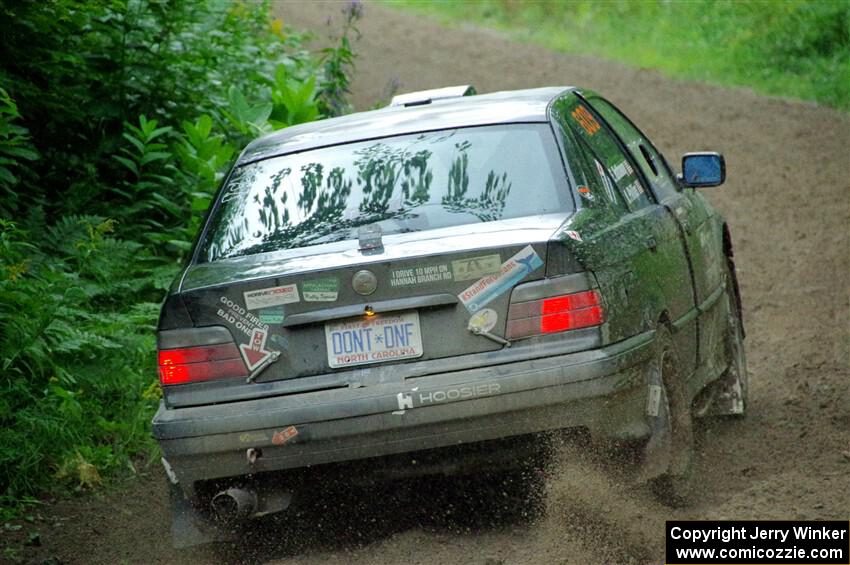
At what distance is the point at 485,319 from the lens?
14.9ft

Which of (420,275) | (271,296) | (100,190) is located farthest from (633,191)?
(100,190)

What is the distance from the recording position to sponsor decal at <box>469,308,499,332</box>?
4.55 metres

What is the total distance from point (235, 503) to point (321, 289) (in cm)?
83

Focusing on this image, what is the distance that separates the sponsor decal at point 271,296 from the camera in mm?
4617

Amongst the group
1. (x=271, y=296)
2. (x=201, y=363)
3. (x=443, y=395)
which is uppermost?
(x=271, y=296)

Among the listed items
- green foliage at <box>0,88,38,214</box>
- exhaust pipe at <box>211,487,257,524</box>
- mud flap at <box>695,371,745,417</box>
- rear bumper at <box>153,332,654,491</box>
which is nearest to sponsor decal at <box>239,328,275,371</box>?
rear bumper at <box>153,332,654,491</box>

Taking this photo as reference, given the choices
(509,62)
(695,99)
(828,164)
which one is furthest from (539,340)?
(509,62)

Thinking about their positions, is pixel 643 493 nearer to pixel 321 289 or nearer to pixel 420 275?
pixel 420 275

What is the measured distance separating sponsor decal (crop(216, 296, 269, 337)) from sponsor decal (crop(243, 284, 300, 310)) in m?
0.03

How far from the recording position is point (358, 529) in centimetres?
517

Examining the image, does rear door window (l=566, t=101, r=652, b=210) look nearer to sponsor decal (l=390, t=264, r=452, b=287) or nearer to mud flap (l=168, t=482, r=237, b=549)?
sponsor decal (l=390, t=264, r=452, b=287)

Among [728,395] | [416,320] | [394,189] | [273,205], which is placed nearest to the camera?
[416,320]

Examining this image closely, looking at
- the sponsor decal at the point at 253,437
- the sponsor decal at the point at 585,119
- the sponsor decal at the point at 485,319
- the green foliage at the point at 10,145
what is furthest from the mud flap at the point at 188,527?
the green foliage at the point at 10,145

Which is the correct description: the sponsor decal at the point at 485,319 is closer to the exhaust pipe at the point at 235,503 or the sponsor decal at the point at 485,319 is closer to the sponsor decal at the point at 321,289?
the sponsor decal at the point at 321,289
